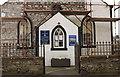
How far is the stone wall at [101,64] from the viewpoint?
883 centimetres

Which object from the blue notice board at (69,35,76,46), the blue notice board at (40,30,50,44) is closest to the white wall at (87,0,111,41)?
the blue notice board at (69,35,76,46)

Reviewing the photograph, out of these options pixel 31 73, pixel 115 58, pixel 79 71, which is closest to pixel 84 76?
pixel 79 71

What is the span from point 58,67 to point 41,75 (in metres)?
2.52

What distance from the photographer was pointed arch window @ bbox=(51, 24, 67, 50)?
448 inches

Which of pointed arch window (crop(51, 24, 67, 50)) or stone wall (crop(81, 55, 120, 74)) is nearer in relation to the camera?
stone wall (crop(81, 55, 120, 74))

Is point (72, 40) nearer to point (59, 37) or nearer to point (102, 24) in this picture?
point (59, 37)

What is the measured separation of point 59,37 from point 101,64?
3.94 meters

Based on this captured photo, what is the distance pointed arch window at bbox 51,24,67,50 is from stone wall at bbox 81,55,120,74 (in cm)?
294

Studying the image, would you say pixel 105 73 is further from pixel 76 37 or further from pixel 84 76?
pixel 76 37

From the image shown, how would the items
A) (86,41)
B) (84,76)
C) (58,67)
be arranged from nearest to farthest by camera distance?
(84,76) → (58,67) → (86,41)

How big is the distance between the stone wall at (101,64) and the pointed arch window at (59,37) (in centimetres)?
294

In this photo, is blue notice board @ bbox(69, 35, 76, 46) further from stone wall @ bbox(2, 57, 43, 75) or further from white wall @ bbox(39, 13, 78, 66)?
stone wall @ bbox(2, 57, 43, 75)

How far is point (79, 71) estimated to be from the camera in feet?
28.8

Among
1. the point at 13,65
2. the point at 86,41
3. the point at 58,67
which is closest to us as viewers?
the point at 13,65
